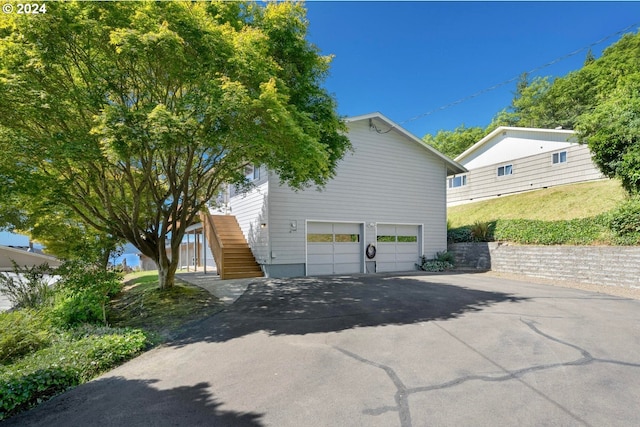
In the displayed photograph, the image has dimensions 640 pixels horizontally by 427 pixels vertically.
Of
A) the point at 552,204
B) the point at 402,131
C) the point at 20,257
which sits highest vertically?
the point at 402,131

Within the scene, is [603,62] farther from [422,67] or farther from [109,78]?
[109,78]

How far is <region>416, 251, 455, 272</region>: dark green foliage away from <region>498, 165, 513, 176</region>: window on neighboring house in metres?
8.86

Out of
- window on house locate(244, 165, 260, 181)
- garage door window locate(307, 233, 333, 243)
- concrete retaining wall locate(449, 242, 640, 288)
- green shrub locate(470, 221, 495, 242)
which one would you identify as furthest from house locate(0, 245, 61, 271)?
concrete retaining wall locate(449, 242, 640, 288)

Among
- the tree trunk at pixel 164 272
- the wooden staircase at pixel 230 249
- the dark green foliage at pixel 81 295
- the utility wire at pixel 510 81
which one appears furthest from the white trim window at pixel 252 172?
the dark green foliage at pixel 81 295

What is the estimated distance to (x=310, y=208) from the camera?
1322 cm

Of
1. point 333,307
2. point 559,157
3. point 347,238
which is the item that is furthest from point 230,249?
point 559,157

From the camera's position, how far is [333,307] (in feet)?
23.9

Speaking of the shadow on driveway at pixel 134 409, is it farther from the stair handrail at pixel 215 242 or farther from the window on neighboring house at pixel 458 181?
the window on neighboring house at pixel 458 181

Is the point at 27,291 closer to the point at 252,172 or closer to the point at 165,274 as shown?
the point at 165,274

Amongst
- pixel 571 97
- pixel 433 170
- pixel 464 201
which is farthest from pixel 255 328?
pixel 571 97

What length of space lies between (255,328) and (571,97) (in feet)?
116

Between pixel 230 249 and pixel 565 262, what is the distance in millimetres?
12673

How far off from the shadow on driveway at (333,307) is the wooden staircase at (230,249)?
6.93 feet

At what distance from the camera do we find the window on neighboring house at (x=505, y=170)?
67.4ft
